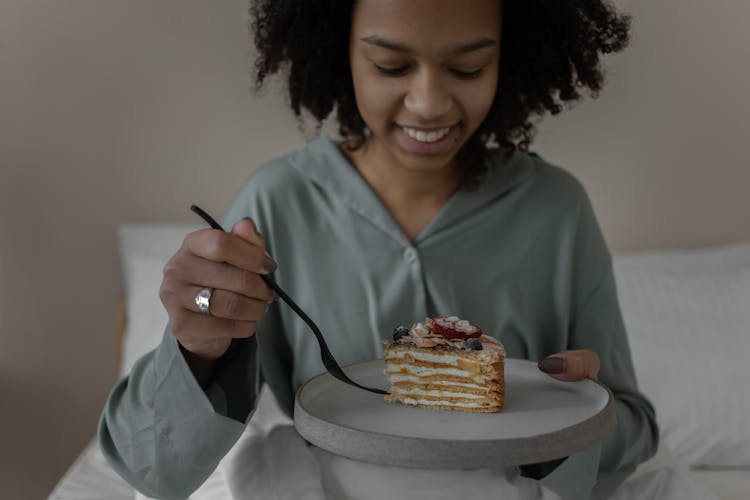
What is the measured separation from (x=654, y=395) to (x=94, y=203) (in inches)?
54.8

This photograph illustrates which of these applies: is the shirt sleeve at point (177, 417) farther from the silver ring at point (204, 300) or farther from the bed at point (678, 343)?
the bed at point (678, 343)

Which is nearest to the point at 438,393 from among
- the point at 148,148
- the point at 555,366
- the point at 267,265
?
the point at 555,366

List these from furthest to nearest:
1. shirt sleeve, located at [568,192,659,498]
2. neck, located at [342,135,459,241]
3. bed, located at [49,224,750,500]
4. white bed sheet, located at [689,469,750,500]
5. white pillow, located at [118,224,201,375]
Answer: white pillow, located at [118,224,201,375], bed, located at [49,224,750,500], white bed sheet, located at [689,469,750,500], neck, located at [342,135,459,241], shirt sleeve, located at [568,192,659,498]

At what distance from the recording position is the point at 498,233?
55.1 inches

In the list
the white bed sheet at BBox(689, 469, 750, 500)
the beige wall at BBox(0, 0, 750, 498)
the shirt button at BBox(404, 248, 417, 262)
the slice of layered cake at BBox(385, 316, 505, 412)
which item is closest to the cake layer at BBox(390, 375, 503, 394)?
the slice of layered cake at BBox(385, 316, 505, 412)

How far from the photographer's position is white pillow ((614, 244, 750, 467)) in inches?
75.2

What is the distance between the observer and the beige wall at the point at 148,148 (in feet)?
7.31

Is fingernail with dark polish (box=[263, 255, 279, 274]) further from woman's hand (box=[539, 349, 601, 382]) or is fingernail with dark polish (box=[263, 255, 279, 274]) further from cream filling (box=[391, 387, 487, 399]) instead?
woman's hand (box=[539, 349, 601, 382])

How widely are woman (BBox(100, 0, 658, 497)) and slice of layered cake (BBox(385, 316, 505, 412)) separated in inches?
7.0

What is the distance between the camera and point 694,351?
6.59 feet

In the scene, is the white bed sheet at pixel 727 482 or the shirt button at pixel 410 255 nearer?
the shirt button at pixel 410 255

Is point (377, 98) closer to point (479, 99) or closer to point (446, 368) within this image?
point (479, 99)

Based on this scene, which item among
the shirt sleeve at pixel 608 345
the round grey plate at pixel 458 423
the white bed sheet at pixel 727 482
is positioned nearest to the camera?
the round grey plate at pixel 458 423

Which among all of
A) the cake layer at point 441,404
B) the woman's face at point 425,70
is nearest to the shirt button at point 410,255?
the woman's face at point 425,70
